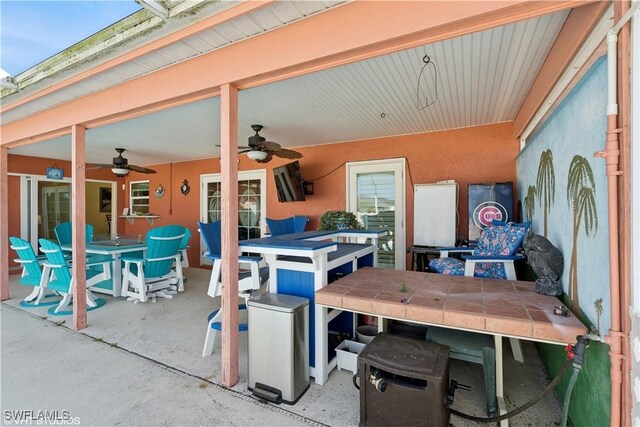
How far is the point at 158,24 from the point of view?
2.07 m

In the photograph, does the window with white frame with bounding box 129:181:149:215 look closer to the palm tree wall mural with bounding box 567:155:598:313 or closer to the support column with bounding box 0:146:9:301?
the support column with bounding box 0:146:9:301

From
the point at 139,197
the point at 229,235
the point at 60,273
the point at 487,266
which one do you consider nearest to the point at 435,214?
the point at 487,266

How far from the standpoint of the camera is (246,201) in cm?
641

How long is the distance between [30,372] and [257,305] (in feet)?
6.81

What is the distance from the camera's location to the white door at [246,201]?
20.2 ft

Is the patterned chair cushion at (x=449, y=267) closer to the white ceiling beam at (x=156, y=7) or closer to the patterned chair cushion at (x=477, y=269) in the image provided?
the patterned chair cushion at (x=477, y=269)

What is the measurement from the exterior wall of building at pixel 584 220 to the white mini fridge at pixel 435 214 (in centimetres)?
171

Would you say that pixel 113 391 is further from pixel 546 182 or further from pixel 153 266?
pixel 546 182

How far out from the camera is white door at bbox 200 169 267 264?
616cm

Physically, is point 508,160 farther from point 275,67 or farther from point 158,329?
point 158,329

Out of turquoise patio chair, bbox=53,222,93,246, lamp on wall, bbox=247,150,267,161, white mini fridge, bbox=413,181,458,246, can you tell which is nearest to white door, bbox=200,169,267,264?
lamp on wall, bbox=247,150,267,161

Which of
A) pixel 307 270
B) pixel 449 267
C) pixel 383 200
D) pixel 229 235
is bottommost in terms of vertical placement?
pixel 449 267

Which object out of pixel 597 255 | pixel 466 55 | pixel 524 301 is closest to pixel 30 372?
pixel 524 301

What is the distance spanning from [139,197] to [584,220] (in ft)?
29.6
